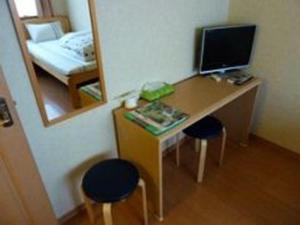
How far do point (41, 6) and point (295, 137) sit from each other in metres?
2.14

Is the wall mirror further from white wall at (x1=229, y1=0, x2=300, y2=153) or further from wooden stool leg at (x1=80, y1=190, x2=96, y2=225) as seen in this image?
white wall at (x1=229, y1=0, x2=300, y2=153)

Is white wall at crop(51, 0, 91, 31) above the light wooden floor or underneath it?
above

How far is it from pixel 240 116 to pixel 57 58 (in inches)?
65.1

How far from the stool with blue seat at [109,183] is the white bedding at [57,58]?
2.01 feet

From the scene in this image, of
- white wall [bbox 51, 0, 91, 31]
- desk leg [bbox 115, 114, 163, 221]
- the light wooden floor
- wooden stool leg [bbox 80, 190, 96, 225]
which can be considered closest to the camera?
white wall [bbox 51, 0, 91, 31]

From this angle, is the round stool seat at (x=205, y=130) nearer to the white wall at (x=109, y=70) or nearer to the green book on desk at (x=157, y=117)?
the green book on desk at (x=157, y=117)

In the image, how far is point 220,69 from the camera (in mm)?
2111

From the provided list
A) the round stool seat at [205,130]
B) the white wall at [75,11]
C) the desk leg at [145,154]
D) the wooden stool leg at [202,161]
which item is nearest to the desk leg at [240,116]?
the round stool seat at [205,130]

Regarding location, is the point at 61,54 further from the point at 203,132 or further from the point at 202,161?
the point at 202,161

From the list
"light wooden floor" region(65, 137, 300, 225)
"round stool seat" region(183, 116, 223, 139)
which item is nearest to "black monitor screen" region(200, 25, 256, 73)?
"round stool seat" region(183, 116, 223, 139)

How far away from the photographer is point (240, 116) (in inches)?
88.4

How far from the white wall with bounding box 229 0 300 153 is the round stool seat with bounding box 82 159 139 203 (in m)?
1.41

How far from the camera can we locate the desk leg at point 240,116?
6.95ft

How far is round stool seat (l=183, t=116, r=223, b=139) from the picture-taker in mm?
1820
